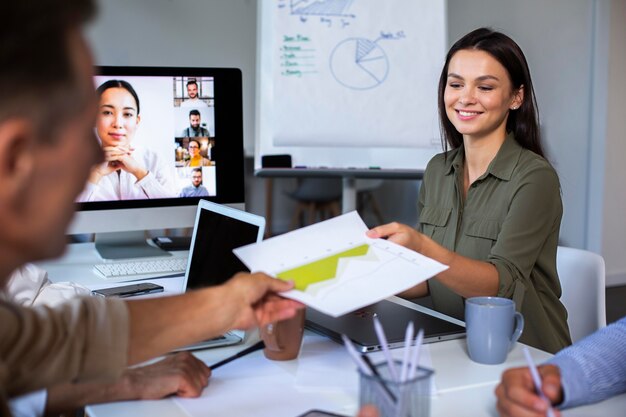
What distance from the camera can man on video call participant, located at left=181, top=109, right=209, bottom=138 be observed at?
211cm

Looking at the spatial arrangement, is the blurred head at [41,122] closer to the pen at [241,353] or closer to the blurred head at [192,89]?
the pen at [241,353]

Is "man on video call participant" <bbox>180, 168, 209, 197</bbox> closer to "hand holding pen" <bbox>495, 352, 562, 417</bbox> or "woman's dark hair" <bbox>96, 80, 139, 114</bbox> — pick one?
"woman's dark hair" <bbox>96, 80, 139, 114</bbox>

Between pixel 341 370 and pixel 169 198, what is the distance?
1.08 m

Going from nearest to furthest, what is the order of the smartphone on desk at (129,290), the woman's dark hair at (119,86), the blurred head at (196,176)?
the smartphone on desk at (129,290) < the woman's dark hair at (119,86) < the blurred head at (196,176)

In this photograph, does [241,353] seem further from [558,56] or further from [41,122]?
[558,56]

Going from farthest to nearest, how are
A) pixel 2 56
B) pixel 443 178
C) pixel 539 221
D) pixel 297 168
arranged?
pixel 297 168 < pixel 443 178 < pixel 539 221 < pixel 2 56

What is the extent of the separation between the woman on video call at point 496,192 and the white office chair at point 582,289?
2.1 inches

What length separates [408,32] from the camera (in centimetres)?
326

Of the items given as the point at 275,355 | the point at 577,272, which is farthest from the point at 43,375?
the point at 577,272

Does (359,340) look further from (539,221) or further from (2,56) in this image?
(2,56)

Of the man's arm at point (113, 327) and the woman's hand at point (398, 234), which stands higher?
the woman's hand at point (398, 234)

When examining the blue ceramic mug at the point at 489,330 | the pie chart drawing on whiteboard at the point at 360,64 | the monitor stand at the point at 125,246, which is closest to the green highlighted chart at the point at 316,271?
the blue ceramic mug at the point at 489,330

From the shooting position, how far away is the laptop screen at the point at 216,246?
1.35 meters

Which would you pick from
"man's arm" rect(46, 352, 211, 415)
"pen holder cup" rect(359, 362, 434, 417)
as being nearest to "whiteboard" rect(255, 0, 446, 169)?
"man's arm" rect(46, 352, 211, 415)
